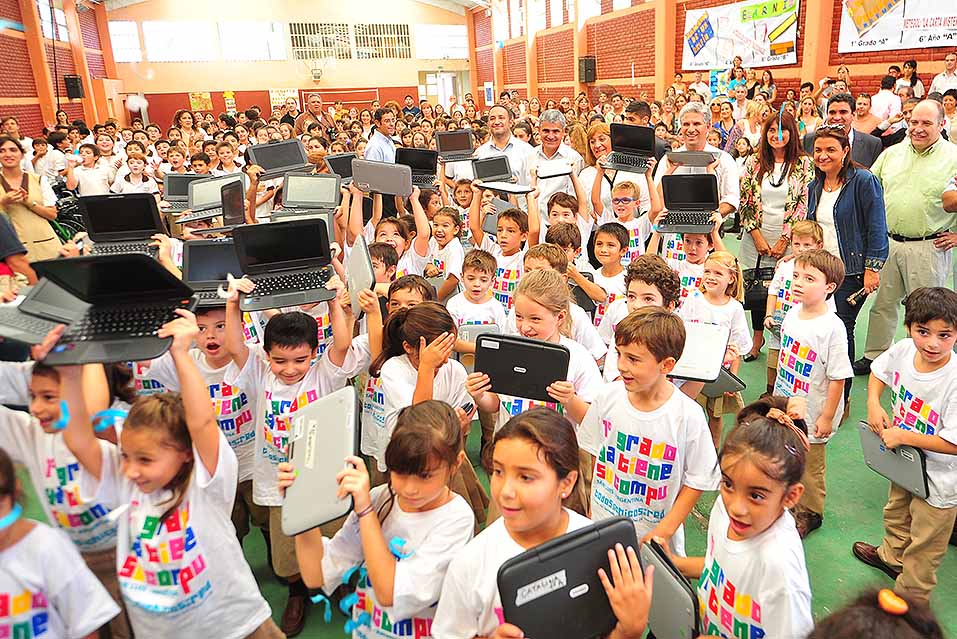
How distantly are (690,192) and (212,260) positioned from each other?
3025mm

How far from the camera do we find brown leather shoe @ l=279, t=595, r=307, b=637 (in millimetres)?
2537

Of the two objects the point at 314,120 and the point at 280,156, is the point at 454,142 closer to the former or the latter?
the point at 280,156

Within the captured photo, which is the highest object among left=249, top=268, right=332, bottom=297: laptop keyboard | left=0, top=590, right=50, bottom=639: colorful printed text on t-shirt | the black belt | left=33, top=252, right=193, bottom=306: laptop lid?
left=33, top=252, right=193, bottom=306: laptop lid

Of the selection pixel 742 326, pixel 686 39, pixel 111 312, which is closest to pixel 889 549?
pixel 742 326

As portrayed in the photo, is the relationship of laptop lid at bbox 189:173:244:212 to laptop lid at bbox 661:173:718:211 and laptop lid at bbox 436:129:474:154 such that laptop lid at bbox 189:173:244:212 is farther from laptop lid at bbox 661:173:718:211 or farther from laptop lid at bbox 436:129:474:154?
laptop lid at bbox 661:173:718:211

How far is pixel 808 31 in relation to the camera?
10.5 meters

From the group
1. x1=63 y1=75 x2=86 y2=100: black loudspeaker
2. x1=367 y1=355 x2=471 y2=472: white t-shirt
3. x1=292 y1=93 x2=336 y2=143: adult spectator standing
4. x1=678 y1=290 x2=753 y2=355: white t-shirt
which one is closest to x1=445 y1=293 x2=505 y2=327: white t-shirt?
x1=367 y1=355 x2=471 y2=472: white t-shirt

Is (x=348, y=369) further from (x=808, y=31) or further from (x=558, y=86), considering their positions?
(x=558, y=86)

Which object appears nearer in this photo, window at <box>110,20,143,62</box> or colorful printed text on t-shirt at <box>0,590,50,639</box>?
colorful printed text on t-shirt at <box>0,590,50,639</box>

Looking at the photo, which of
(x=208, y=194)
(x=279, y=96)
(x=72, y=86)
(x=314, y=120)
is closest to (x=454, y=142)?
(x=208, y=194)

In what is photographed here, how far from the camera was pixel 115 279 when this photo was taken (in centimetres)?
195

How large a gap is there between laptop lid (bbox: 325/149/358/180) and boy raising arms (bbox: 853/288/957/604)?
4.44 m

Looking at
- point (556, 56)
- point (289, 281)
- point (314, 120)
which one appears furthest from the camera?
point (556, 56)

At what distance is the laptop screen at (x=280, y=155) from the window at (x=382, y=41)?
2228 centimetres
